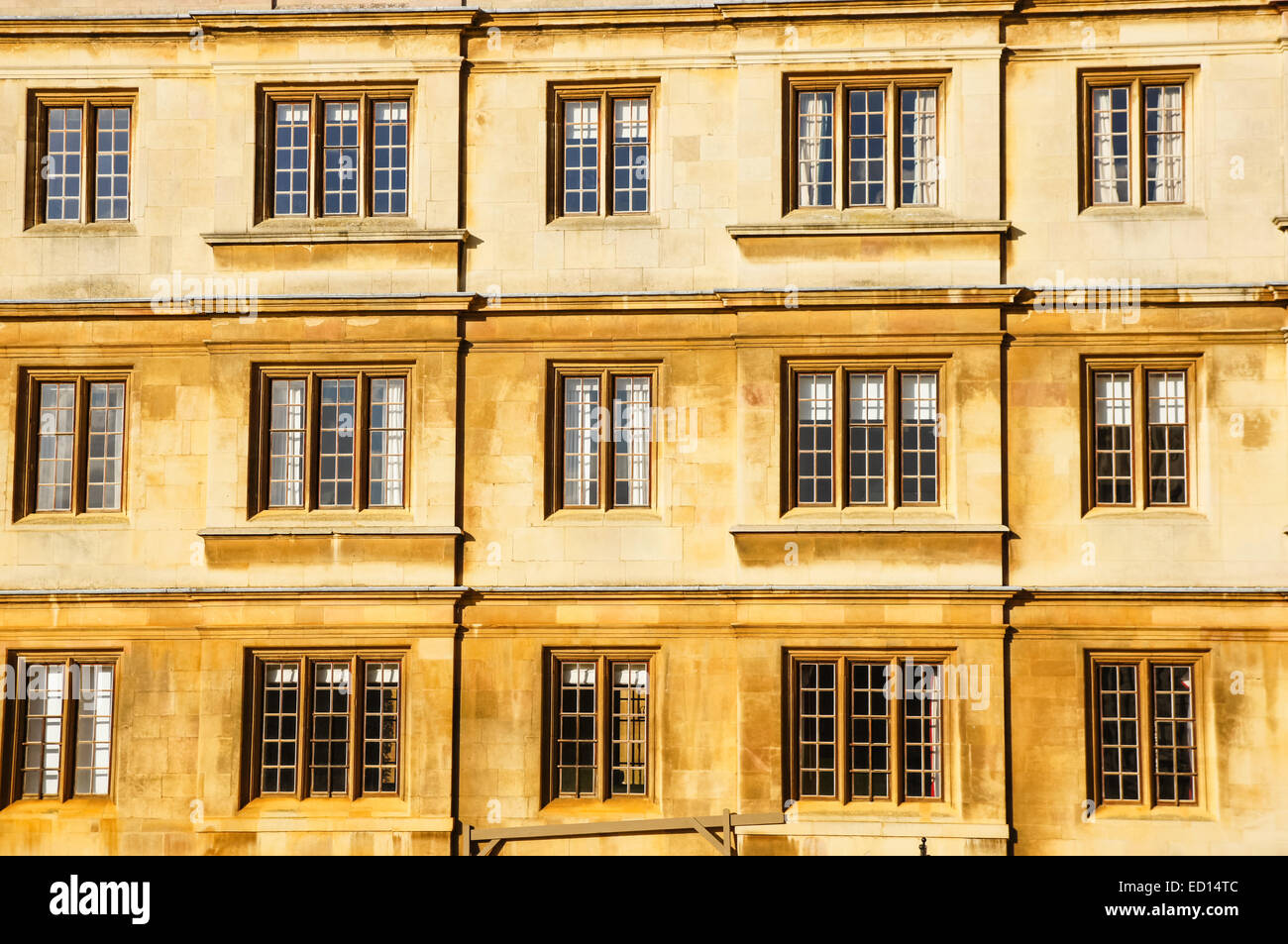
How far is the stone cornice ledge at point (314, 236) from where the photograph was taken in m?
20.0

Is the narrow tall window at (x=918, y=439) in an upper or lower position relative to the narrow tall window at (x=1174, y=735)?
upper

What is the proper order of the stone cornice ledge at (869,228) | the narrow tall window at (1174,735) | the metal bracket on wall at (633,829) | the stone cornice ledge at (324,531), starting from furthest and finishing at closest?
the stone cornice ledge at (324,531)
the stone cornice ledge at (869,228)
the narrow tall window at (1174,735)
the metal bracket on wall at (633,829)

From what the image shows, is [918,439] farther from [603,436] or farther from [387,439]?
[387,439]

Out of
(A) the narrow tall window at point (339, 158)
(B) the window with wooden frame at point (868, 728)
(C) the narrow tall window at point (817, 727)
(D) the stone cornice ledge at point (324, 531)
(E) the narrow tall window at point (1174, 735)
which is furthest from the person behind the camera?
(A) the narrow tall window at point (339, 158)

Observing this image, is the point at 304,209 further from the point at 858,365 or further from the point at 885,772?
the point at 885,772

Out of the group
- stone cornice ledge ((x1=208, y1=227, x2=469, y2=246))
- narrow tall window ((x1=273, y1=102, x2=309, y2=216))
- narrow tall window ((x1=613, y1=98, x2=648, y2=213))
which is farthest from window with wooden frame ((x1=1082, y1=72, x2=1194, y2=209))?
narrow tall window ((x1=273, y1=102, x2=309, y2=216))

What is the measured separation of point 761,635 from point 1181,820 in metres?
6.55

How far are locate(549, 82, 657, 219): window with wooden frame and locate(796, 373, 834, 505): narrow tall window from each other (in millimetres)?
3821

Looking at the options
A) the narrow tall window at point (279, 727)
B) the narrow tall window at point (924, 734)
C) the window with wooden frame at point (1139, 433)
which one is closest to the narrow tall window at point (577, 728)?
the narrow tall window at point (279, 727)

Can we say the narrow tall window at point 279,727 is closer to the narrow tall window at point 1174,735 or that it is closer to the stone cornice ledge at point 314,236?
the stone cornice ledge at point 314,236

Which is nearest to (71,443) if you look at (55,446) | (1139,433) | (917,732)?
(55,446)

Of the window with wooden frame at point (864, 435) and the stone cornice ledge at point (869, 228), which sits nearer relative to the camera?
the stone cornice ledge at point (869, 228)

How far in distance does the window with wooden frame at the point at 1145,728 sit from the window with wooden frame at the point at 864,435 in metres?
3.74

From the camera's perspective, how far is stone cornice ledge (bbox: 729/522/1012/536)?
19141 mm
